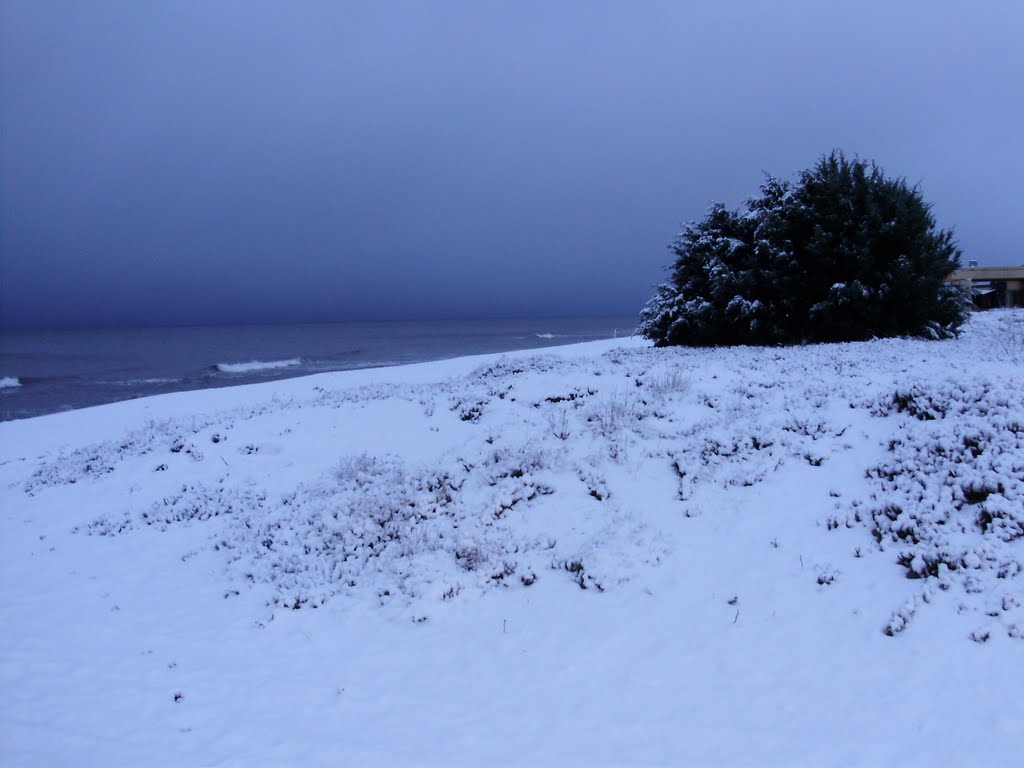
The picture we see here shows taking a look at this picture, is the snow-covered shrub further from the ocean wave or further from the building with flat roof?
the building with flat roof

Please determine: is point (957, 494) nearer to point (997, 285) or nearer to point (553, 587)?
point (553, 587)

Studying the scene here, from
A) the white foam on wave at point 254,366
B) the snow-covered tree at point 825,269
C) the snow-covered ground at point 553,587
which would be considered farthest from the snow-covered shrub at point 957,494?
the white foam on wave at point 254,366

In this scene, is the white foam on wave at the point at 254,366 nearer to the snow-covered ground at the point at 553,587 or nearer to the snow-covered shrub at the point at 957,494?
Result: the snow-covered ground at the point at 553,587

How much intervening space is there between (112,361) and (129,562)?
64909 millimetres

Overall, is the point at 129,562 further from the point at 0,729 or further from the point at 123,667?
the point at 0,729

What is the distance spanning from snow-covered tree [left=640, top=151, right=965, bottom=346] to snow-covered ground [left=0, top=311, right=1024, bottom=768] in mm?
10042

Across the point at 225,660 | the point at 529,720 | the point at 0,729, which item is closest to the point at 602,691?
the point at 529,720

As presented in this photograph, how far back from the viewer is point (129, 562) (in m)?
8.85

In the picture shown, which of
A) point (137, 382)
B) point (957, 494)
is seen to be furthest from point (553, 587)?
point (137, 382)

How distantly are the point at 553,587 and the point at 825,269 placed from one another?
63.3 ft

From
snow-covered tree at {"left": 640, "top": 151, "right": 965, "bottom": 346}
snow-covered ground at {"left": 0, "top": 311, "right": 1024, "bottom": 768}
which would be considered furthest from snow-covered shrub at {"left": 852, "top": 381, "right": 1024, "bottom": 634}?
snow-covered tree at {"left": 640, "top": 151, "right": 965, "bottom": 346}

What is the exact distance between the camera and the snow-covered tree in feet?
68.8

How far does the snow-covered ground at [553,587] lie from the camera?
5.11m

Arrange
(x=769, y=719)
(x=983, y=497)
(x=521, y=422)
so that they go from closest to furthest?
(x=769, y=719), (x=983, y=497), (x=521, y=422)
